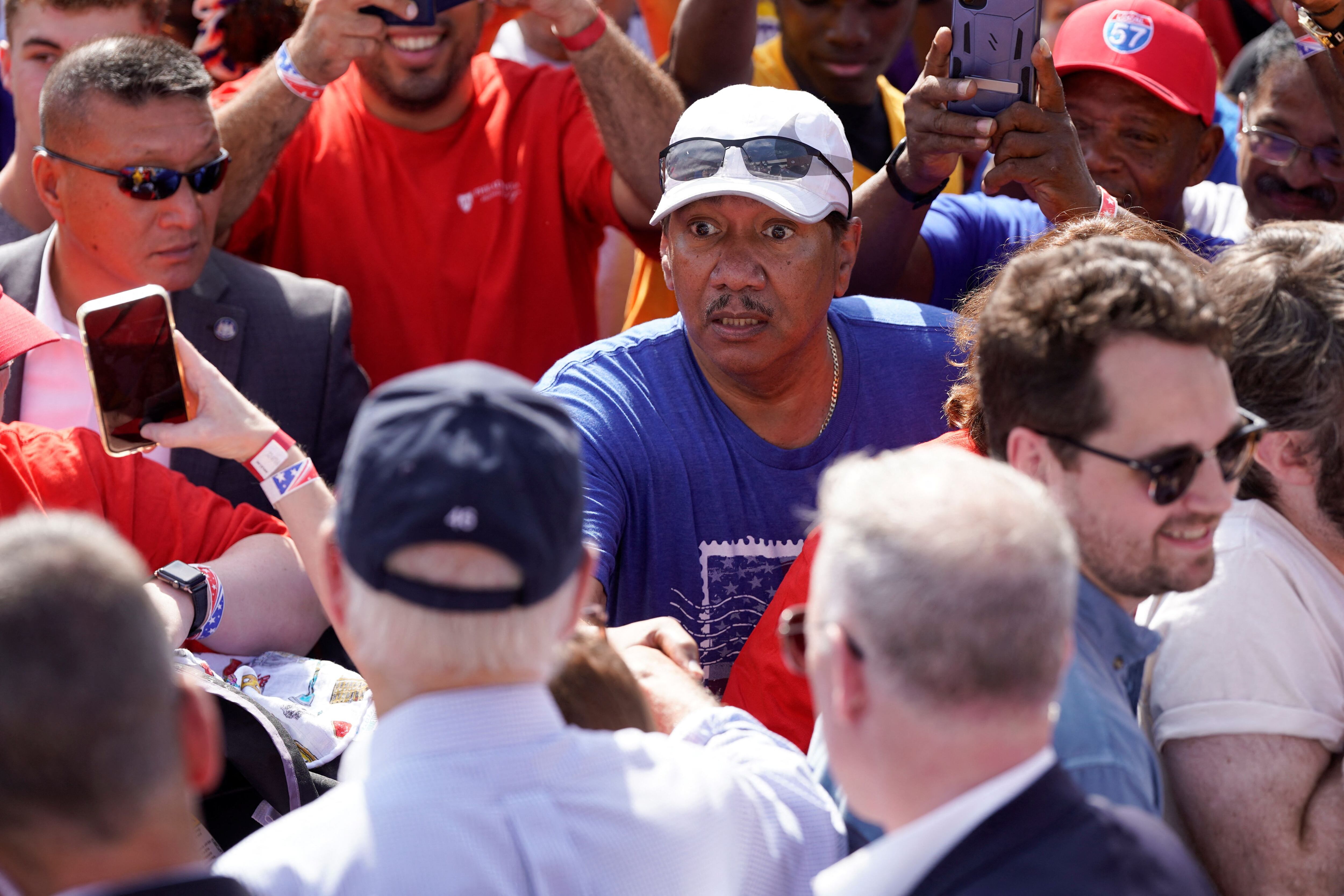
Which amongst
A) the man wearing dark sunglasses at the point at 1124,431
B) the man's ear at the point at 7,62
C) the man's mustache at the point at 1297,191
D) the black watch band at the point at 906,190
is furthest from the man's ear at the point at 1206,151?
the man's ear at the point at 7,62

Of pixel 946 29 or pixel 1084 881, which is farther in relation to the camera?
pixel 946 29

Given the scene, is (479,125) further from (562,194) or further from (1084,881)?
(1084,881)

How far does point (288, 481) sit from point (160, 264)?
1.15m

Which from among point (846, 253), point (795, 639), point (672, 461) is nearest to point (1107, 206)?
point (846, 253)

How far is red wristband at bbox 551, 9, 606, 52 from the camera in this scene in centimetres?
365

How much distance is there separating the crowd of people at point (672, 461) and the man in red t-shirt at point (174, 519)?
0.01 m

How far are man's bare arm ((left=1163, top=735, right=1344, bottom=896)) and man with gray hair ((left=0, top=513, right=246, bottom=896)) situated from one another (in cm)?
139

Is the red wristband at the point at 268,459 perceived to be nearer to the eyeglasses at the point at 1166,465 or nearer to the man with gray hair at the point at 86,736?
the man with gray hair at the point at 86,736

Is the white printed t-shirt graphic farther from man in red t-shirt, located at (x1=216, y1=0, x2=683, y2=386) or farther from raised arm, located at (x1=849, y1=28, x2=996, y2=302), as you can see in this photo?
man in red t-shirt, located at (x1=216, y1=0, x2=683, y2=386)

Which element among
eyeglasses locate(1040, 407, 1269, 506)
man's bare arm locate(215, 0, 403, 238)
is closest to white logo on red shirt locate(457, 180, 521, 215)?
man's bare arm locate(215, 0, 403, 238)

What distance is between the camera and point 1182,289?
1831mm

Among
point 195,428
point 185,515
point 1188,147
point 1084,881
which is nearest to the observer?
point 1084,881

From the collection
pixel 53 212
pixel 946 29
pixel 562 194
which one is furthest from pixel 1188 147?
pixel 53 212

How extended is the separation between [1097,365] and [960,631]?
0.65m
